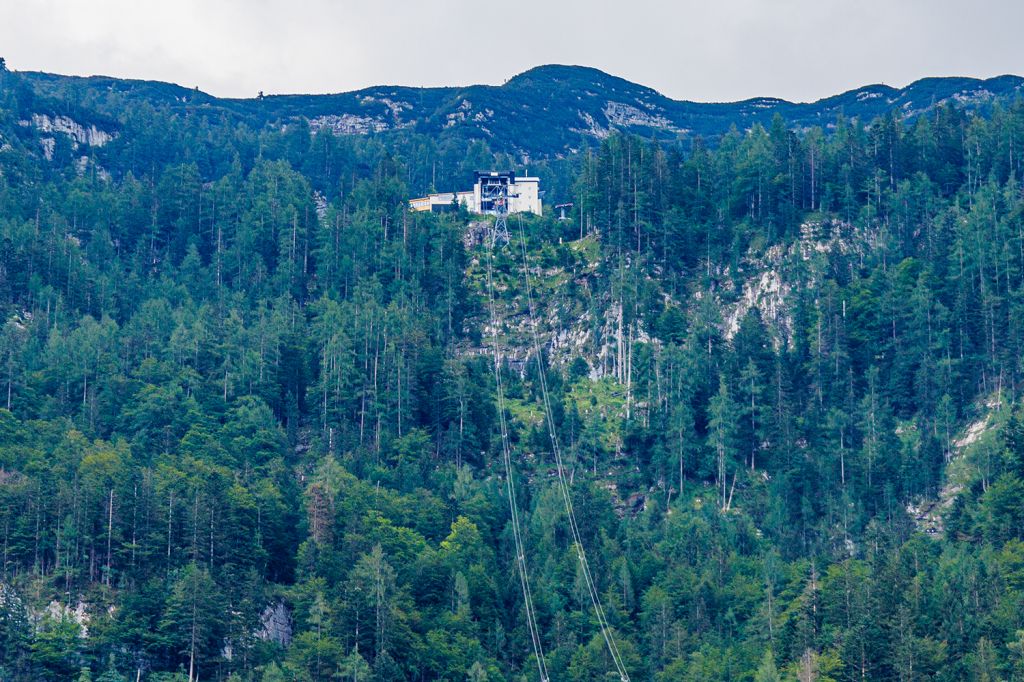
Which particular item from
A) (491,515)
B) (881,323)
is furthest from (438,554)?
(881,323)

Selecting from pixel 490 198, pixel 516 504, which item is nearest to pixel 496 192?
pixel 490 198

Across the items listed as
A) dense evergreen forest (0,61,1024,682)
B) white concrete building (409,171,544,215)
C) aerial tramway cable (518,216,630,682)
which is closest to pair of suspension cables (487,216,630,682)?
aerial tramway cable (518,216,630,682)

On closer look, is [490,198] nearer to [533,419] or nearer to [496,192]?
[496,192]

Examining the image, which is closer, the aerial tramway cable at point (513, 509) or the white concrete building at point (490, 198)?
the aerial tramway cable at point (513, 509)

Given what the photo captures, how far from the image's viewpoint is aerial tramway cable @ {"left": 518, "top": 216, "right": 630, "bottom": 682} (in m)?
88.2

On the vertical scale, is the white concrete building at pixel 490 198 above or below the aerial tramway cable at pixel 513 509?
above

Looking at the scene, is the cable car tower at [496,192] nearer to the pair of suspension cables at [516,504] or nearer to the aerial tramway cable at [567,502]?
the pair of suspension cables at [516,504]

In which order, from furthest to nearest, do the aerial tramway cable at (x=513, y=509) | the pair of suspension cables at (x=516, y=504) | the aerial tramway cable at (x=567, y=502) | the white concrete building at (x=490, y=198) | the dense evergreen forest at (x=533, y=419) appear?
the white concrete building at (x=490, y=198) < the aerial tramway cable at (x=513, y=509) < the pair of suspension cables at (x=516, y=504) < the aerial tramway cable at (x=567, y=502) < the dense evergreen forest at (x=533, y=419)

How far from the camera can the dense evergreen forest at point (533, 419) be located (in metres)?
86.1

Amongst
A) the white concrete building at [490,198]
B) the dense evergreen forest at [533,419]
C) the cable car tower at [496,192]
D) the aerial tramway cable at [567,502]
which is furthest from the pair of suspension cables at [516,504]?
the white concrete building at [490,198]

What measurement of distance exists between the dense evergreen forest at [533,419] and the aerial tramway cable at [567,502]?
1.46 ft

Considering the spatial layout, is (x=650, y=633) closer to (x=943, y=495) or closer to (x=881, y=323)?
(x=943, y=495)

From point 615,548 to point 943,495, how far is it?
2221 cm

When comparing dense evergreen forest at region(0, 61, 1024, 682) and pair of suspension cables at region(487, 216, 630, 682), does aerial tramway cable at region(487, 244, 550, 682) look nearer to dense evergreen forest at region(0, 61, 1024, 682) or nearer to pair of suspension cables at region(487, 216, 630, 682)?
pair of suspension cables at region(487, 216, 630, 682)
